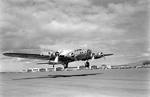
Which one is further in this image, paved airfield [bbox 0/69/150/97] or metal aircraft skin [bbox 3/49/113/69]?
metal aircraft skin [bbox 3/49/113/69]

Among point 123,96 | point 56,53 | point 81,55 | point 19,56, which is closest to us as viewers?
point 123,96

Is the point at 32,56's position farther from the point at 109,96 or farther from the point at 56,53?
the point at 109,96

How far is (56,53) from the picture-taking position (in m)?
46.8

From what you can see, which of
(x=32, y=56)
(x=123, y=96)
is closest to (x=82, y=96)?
(x=123, y=96)

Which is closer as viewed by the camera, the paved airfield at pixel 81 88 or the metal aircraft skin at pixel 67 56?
the paved airfield at pixel 81 88

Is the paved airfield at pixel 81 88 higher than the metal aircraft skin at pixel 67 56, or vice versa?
the metal aircraft skin at pixel 67 56

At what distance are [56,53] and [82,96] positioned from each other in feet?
115

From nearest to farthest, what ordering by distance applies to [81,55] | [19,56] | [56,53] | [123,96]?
[123,96], [19,56], [81,55], [56,53]

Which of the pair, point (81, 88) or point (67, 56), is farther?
point (67, 56)

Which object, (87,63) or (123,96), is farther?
(87,63)

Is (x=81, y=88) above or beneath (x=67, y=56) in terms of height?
beneath

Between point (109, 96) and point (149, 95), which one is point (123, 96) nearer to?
point (109, 96)

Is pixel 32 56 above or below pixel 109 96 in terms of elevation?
above

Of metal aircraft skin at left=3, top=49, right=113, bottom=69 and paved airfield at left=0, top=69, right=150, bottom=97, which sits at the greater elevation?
metal aircraft skin at left=3, top=49, right=113, bottom=69
